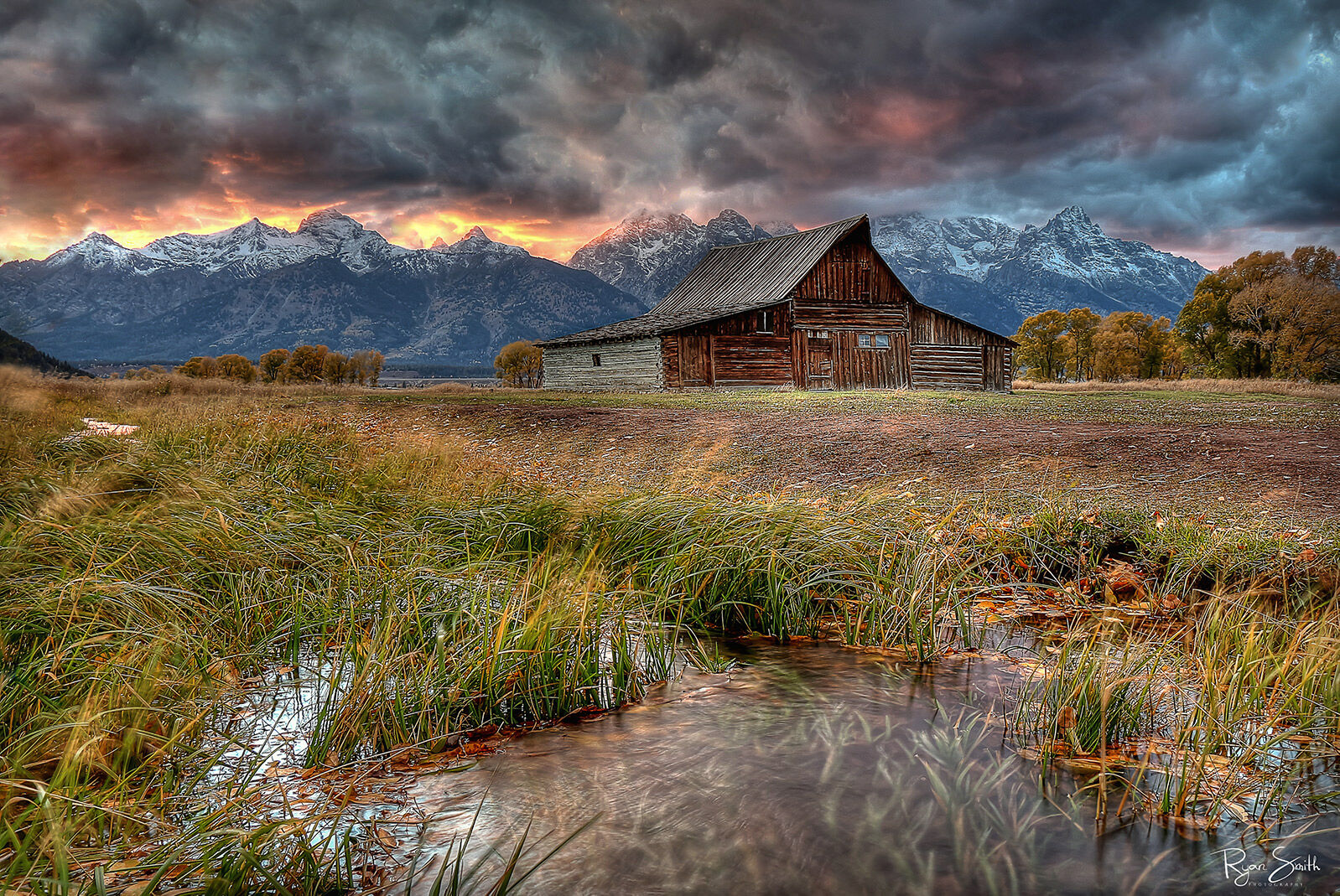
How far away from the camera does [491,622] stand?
10.8 ft

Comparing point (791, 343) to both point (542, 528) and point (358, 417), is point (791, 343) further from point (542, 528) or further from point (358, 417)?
point (542, 528)

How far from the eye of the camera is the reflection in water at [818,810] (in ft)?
6.75

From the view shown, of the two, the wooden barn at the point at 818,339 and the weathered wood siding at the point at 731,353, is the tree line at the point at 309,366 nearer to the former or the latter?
the wooden barn at the point at 818,339

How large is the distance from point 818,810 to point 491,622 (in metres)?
1.69

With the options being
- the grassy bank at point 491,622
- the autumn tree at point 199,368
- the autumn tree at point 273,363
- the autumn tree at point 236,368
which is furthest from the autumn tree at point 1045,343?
the grassy bank at point 491,622

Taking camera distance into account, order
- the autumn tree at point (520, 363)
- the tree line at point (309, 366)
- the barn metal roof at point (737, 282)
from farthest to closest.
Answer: the autumn tree at point (520, 363)
the tree line at point (309, 366)
the barn metal roof at point (737, 282)

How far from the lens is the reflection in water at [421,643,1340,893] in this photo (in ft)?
6.75

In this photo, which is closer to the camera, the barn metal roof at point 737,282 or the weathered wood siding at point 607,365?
the weathered wood siding at point 607,365

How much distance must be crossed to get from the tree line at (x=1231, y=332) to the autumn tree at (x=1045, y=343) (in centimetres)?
8

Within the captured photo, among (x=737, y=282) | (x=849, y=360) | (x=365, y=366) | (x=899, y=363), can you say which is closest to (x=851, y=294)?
(x=849, y=360)

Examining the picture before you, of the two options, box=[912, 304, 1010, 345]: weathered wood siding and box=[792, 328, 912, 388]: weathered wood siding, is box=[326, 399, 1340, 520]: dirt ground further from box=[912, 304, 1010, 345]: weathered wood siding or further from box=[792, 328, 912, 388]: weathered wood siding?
box=[912, 304, 1010, 345]: weathered wood siding

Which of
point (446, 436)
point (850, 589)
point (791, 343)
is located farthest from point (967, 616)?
point (791, 343)

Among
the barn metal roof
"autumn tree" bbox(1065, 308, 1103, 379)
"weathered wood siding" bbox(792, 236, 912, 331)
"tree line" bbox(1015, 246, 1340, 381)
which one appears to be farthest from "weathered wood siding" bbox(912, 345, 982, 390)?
"autumn tree" bbox(1065, 308, 1103, 379)

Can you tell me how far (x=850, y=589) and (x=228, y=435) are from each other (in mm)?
6544
